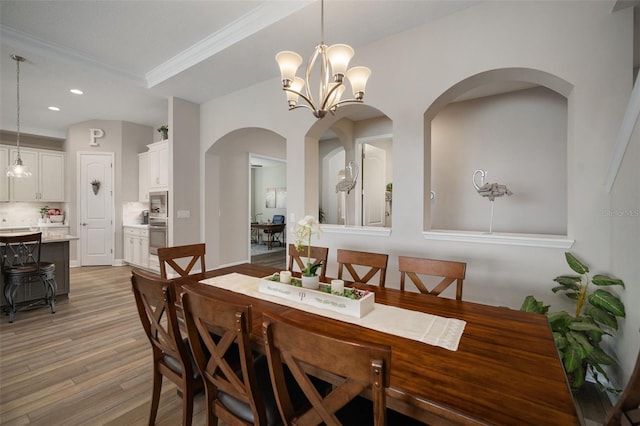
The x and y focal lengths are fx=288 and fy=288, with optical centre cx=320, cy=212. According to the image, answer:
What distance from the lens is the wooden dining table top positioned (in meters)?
0.83

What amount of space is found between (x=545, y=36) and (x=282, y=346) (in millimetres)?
2928

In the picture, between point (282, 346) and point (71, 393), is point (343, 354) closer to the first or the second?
point (282, 346)

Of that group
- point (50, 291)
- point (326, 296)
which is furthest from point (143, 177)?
point (326, 296)

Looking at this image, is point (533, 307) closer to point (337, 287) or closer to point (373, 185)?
point (337, 287)

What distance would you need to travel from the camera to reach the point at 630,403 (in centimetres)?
87

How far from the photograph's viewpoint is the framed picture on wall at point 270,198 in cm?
1045

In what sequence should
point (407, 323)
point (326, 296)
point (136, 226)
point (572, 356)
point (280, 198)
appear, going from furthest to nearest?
1. point (280, 198)
2. point (136, 226)
3. point (572, 356)
4. point (326, 296)
5. point (407, 323)

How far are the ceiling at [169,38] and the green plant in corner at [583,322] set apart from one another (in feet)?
7.89

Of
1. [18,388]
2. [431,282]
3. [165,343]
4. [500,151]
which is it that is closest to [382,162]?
[500,151]

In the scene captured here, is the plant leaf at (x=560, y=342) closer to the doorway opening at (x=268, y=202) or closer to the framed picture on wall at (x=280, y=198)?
the doorway opening at (x=268, y=202)

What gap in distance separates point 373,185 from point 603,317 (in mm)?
4048

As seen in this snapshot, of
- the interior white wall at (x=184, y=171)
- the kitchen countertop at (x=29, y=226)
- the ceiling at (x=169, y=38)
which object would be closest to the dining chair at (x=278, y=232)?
the interior white wall at (x=184, y=171)

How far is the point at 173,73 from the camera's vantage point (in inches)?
150

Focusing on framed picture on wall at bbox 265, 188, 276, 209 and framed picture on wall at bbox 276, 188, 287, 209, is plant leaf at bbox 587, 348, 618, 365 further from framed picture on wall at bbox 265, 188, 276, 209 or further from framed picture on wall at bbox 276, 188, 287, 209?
framed picture on wall at bbox 265, 188, 276, 209
